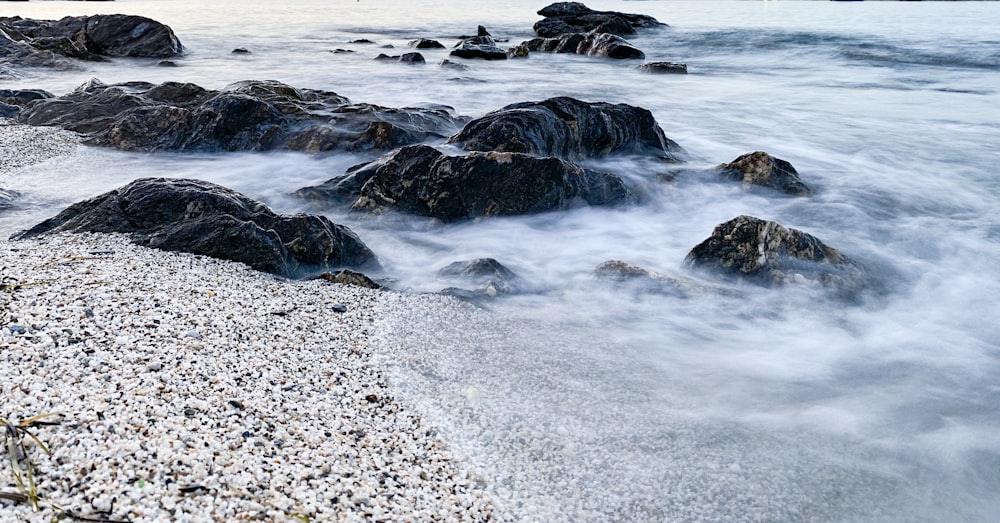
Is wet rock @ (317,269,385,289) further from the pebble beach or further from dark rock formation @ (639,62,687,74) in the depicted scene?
dark rock formation @ (639,62,687,74)

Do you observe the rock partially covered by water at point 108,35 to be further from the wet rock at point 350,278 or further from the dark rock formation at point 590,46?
the wet rock at point 350,278

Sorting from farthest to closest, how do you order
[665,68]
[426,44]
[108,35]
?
[426,44], [108,35], [665,68]

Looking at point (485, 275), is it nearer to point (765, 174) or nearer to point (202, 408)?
point (202, 408)

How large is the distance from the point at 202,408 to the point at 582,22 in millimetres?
21817

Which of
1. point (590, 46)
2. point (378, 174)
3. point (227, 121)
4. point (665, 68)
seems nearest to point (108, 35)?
point (227, 121)

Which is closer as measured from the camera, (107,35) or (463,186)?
(463,186)

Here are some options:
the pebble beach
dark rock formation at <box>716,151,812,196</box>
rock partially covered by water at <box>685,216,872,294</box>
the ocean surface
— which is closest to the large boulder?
the ocean surface

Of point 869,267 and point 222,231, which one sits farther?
point 869,267

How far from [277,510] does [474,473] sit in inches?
27.7

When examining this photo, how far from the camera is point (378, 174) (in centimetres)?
549

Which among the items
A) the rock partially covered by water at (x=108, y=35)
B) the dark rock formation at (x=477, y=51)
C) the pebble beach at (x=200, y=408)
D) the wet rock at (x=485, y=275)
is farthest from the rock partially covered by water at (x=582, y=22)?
the pebble beach at (x=200, y=408)

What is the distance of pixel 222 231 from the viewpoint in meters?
4.04

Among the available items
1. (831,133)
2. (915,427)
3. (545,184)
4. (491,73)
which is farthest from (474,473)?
(491,73)

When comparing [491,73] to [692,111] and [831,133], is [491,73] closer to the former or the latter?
[692,111]
